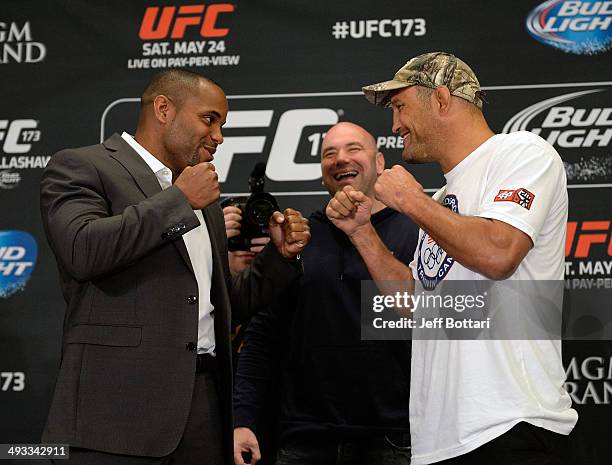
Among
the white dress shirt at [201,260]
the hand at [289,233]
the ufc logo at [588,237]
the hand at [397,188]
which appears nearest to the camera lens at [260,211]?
the hand at [289,233]

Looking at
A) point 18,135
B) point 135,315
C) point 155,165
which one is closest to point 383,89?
point 155,165

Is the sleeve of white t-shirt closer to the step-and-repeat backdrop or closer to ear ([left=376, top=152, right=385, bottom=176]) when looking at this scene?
ear ([left=376, top=152, right=385, bottom=176])

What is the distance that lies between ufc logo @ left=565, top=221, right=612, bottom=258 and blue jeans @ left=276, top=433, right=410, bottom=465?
121 centimetres

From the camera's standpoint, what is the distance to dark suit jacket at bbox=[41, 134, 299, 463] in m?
1.96

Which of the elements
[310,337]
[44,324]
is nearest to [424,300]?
[310,337]

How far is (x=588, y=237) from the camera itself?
11.0ft

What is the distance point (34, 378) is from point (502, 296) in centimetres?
242

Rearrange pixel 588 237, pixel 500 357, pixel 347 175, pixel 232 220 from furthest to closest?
pixel 588 237 → pixel 347 175 → pixel 232 220 → pixel 500 357

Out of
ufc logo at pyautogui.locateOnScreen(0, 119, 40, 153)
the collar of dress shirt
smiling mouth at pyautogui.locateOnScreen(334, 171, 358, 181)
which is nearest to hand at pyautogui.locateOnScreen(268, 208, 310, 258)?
the collar of dress shirt

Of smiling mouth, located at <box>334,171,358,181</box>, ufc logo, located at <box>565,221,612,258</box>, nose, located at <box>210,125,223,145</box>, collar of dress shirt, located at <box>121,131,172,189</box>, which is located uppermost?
smiling mouth, located at <box>334,171,358,181</box>

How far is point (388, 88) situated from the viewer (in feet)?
7.40

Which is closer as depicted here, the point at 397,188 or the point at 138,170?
the point at 397,188

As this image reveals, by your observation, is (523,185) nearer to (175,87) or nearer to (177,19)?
(175,87)

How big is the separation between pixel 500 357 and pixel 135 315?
91 centimetres
